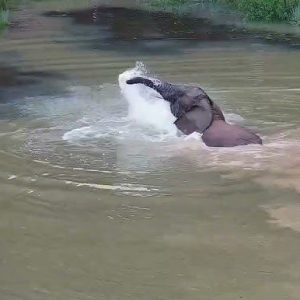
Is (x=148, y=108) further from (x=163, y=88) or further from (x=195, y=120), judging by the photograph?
(x=195, y=120)

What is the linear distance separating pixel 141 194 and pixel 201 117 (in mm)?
1906

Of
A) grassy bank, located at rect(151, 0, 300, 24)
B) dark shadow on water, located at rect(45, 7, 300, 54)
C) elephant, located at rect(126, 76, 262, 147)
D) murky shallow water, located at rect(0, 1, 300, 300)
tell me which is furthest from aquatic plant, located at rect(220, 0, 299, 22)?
elephant, located at rect(126, 76, 262, 147)

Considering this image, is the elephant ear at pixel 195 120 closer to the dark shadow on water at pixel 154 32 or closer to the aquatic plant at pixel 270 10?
the dark shadow on water at pixel 154 32

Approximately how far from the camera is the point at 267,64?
544 inches

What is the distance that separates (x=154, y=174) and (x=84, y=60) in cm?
775

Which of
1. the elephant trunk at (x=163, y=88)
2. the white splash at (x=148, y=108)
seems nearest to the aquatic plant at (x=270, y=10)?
the white splash at (x=148, y=108)

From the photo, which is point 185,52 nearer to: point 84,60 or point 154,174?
point 84,60

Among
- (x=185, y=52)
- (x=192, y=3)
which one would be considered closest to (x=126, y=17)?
(x=192, y=3)

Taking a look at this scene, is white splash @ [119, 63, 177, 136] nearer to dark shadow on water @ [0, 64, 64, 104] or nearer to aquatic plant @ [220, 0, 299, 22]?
dark shadow on water @ [0, 64, 64, 104]

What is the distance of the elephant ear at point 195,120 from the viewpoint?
841cm

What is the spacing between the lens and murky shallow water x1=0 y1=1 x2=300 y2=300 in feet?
17.0

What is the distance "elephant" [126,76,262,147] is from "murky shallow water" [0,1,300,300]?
145mm

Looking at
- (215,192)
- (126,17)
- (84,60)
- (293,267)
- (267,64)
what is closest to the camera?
(293,267)

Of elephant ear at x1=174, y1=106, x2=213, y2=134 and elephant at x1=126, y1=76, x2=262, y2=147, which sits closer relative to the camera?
elephant at x1=126, y1=76, x2=262, y2=147
